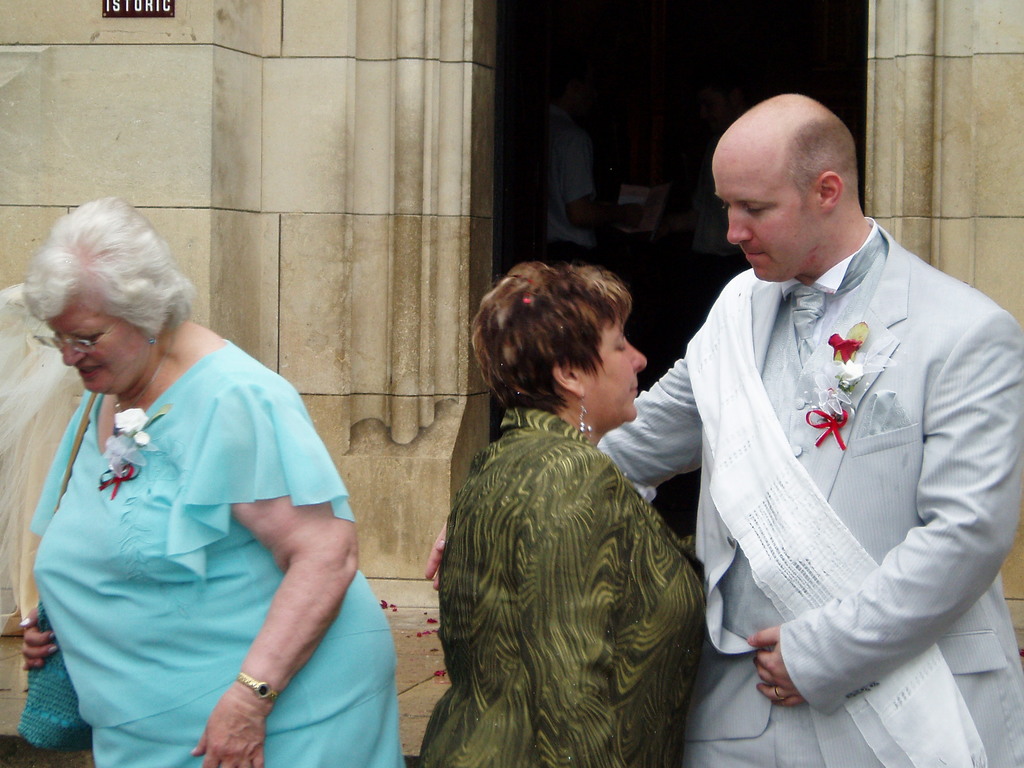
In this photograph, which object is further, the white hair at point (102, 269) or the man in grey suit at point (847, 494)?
the white hair at point (102, 269)

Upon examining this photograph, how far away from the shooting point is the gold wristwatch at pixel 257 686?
8.00ft

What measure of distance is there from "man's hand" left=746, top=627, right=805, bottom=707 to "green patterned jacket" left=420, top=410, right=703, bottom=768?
0.13 metres

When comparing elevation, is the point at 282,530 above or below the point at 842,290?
below

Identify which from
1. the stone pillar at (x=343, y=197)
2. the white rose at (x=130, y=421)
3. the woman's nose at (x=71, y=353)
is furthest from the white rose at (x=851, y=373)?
the stone pillar at (x=343, y=197)

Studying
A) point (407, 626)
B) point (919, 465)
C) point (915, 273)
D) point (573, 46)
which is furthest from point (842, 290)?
point (573, 46)

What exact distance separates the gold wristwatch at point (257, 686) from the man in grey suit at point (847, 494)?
780mm

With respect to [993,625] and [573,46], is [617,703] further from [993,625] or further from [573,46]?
[573,46]

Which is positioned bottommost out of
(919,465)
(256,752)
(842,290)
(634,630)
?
(256,752)

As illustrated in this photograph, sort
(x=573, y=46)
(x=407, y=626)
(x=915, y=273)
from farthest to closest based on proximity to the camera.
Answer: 1. (x=573, y=46)
2. (x=407, y=626)
3. (x=915, y=273)

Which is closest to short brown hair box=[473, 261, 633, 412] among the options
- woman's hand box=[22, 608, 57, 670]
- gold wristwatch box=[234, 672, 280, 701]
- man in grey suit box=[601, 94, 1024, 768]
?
man in grey suit box=[601, 94, 1024, 768]

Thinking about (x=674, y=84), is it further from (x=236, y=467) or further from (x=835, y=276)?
(x=236, y=467)

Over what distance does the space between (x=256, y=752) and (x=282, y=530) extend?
391 millimetres

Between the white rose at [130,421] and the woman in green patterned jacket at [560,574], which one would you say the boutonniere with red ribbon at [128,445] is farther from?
the woman in green patterned jacket at [560,574]

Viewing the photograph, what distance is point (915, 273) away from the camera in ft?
8.10
